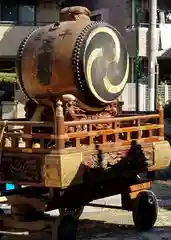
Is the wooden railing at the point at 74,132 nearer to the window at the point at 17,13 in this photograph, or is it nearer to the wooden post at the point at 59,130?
the wooden post at the point at 59,130

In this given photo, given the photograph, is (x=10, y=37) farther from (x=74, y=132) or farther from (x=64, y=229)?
(x=64, y=229)

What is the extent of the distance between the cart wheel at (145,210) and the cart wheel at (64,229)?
1.41m

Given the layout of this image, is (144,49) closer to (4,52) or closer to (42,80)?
(4,52)

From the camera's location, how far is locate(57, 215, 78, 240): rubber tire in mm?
6371

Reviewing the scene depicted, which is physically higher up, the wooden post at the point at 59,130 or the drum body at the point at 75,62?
the drum body at the point at 75,62

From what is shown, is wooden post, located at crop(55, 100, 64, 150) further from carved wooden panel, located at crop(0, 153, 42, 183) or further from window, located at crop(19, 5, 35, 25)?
window, located at crop(19, 5, 35, 25)

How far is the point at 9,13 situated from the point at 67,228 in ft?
59.6

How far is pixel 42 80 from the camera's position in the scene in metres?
7.08

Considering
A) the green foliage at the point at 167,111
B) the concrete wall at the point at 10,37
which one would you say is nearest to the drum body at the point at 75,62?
the green foliage at the point at 167,111

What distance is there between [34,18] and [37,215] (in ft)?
57.9

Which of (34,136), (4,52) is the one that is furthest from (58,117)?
(4,52)

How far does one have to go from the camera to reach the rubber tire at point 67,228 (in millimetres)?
6371

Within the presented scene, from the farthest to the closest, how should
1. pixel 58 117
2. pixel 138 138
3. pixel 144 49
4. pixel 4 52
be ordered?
pixel 4 52 < pixel 144 49 < pixel 138 138 < pixel 58 117

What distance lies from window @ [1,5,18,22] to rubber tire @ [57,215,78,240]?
17.8 metres
